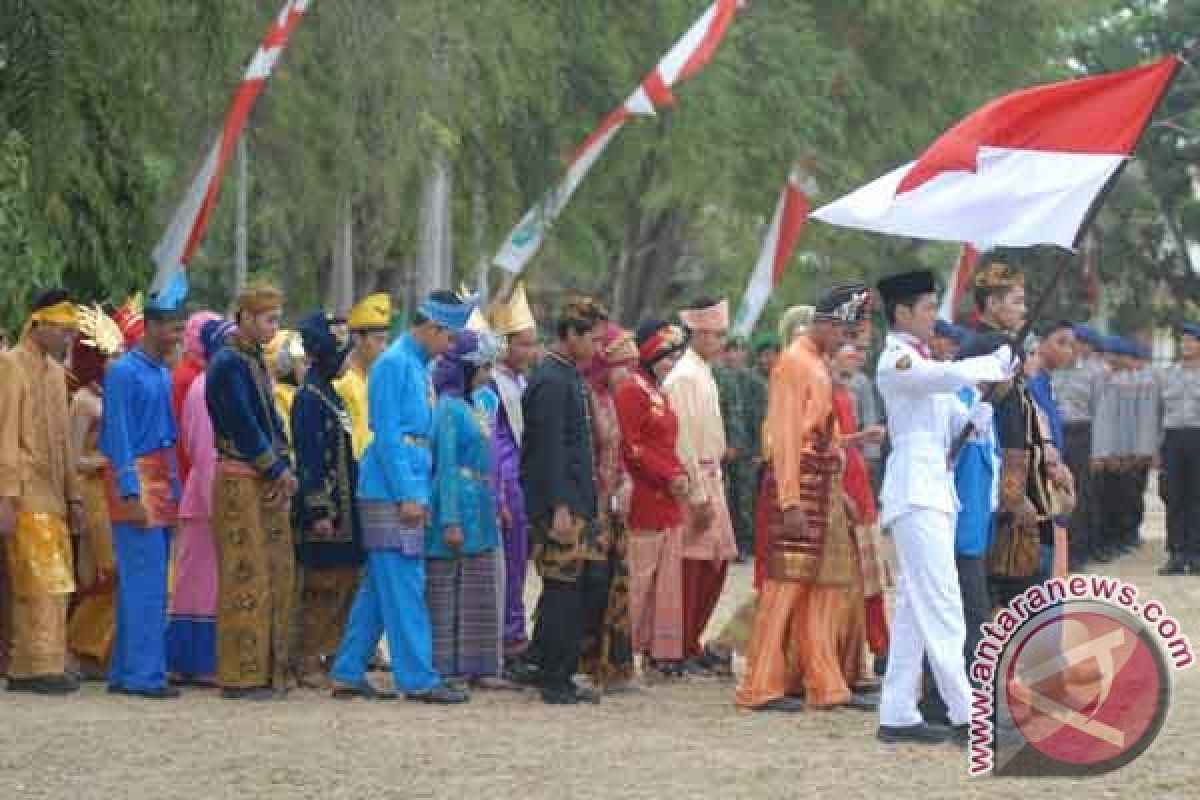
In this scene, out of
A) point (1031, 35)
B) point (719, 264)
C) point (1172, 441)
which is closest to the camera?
point (1172, 441)

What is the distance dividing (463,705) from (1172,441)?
10.1 m

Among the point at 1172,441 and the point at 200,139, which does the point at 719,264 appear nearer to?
the point at 1172,441

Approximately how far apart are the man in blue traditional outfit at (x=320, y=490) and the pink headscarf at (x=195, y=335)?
683 millimetres

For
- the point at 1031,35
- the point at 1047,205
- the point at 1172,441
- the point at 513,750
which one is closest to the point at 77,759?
the point at 513,750

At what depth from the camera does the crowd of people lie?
11.0 metres

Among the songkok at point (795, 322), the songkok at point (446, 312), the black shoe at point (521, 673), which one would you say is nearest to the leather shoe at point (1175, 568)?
the songkok at point (795, 322)

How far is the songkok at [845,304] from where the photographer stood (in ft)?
36.9

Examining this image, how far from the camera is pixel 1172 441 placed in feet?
66.5

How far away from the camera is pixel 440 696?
1167 centimetres

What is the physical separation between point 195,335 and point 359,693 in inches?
83.4

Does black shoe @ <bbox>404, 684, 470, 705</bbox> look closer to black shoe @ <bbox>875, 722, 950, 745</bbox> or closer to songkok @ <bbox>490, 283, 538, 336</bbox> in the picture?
songkok @ <bbox>490, 283, 538, 336</bbox>

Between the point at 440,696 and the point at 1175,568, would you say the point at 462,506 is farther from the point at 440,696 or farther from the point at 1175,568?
the point at 1175,568

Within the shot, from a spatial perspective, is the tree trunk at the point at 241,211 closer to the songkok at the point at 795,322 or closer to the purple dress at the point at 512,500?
the purple dress at the point at 512,500

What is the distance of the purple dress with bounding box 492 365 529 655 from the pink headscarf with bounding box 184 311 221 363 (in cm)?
151
